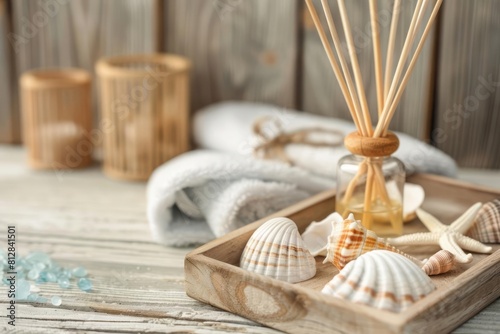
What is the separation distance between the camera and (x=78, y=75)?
50.3 inches

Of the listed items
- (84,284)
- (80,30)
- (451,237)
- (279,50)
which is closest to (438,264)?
(451,237)

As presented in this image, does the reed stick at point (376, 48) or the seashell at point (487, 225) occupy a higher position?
the reed stick at point (376, 48)

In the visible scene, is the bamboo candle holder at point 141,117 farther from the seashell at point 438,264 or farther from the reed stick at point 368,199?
the seashell at point 438,264

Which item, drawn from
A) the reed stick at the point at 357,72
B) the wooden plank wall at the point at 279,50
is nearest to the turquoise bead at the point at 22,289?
the reed stick at the point at 357,72

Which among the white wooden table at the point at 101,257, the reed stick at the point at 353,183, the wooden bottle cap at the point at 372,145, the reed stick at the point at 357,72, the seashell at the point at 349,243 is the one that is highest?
the reed stick at the point at 357,72

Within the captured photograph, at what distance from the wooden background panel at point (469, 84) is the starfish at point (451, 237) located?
0.32 m

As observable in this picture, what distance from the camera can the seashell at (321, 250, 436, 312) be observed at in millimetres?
677

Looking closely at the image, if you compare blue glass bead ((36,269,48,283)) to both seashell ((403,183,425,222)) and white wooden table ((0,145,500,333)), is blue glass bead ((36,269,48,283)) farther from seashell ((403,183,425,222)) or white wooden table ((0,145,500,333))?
seashell ((403,183,425,222))

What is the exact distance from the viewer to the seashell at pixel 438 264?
30.5 inches

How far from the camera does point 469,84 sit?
1177 millimetres

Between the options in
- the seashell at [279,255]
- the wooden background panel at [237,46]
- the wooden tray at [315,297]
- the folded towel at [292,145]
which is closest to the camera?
the wooden tray at [315,297]

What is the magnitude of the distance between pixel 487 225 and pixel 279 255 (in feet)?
0.87

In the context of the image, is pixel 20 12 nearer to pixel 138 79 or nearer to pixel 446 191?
pixel 138 79

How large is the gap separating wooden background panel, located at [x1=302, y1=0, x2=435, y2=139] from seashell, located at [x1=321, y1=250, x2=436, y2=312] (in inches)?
21.3
